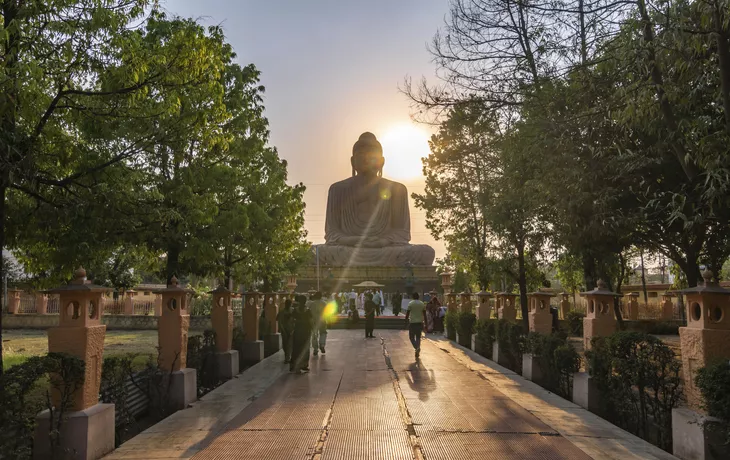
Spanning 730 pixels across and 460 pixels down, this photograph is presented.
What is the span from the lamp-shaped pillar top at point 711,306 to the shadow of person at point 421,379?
4.01 metres

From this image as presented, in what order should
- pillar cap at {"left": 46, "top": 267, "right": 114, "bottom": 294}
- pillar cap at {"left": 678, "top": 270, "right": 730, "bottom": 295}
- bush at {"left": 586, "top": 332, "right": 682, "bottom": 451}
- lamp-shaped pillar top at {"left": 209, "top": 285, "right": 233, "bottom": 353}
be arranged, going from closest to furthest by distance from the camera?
1. pillar cap at {"left": 46, "top": 267, "right": 114, "bottom": 294}
2. pillar cap at {"left": 678, "top": 270, "right": 730, "bottom": 295}
3. bush at {"left": 586, "top": 332, "right": 682, "bottom": 451}
4. lamp-shaped pillar top at {"left": 209, "top": 285, "right": 233, "bottom": 353}

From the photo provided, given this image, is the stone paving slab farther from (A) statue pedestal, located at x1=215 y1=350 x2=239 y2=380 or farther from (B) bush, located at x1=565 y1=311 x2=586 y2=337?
(B) bush, located at x1=565 y1=311 x2=586 y2=337

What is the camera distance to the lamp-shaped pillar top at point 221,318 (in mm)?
11891

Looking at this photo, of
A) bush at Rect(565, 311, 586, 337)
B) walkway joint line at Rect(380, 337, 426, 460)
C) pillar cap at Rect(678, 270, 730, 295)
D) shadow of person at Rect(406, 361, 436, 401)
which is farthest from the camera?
bush at Rect(565, 311, 586, 337)

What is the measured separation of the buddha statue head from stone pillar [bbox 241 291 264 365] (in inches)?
974

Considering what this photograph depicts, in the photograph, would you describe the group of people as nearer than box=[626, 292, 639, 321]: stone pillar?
Yes

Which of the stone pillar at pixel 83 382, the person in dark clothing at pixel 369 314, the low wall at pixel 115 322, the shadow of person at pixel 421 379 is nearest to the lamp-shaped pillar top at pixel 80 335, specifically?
the stone pillar at pixel 83 382

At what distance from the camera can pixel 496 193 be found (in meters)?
15.5

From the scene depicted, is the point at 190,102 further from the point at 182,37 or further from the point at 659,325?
the point at 659,325

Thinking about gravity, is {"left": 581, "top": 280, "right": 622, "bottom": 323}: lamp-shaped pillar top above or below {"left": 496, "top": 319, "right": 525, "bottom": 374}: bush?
above

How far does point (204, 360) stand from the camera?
10.8m

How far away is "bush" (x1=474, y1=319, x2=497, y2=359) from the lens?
15.1 metres

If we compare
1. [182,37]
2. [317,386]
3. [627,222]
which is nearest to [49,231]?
[182,37]

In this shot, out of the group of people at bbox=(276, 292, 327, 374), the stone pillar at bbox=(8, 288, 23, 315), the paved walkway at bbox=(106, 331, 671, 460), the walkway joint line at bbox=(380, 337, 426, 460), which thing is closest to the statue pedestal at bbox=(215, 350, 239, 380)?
the paved walkway at bbox=(106, 331, 671, 460)
